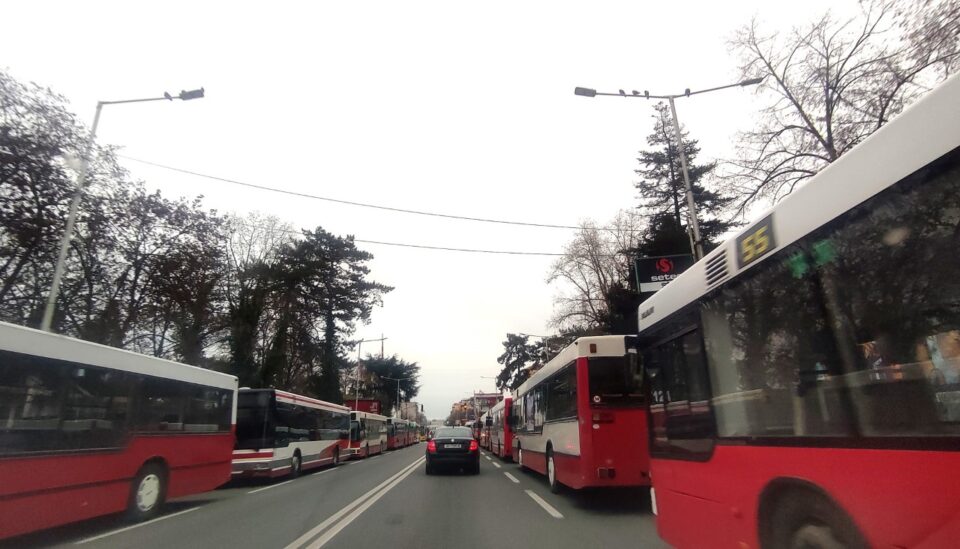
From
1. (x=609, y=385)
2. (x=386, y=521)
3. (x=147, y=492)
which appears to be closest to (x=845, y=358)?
(x=609, y=385)

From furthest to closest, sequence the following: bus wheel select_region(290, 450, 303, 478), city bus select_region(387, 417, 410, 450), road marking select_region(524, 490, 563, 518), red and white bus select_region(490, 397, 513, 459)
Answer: city bus select_region(387, 417, 410, 450) → red and white bus select_region(490, 397, 513, 459) → bus wheel select_region(290, 450, 303, 478) → road marking select_region(524, 490, 563, 518)

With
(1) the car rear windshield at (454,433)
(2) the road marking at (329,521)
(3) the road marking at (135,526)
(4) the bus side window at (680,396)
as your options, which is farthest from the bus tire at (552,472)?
(3) the road marking at (135,526)

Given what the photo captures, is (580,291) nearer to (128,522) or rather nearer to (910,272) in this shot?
(128,522)

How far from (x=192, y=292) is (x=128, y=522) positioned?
17827 mm

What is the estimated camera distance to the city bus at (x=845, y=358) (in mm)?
2529

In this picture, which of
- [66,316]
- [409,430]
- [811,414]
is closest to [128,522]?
[811,414]

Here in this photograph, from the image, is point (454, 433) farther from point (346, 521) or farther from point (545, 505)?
point (346, 521)

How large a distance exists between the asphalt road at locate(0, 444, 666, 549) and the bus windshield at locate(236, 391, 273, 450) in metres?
2.40

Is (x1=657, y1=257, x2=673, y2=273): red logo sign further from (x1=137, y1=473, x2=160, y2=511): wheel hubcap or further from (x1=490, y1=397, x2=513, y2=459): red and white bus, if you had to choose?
(x1=137, y1=473, x2=160, y2=511): wheel hubcap

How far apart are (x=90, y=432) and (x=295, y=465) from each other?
34.8ft

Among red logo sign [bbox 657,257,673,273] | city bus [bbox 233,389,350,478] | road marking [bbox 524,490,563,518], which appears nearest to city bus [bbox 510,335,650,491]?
road marking [bbox 524,490,563,518]

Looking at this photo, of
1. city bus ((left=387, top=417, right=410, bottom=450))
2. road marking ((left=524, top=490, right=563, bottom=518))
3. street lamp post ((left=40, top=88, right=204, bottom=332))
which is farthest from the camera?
city bus ((left=387, top=417, right=410, bottom=450))

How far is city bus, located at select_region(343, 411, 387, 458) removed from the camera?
28453 mm

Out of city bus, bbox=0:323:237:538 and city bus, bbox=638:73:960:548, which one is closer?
city bus, bbox=638:73:960:548
